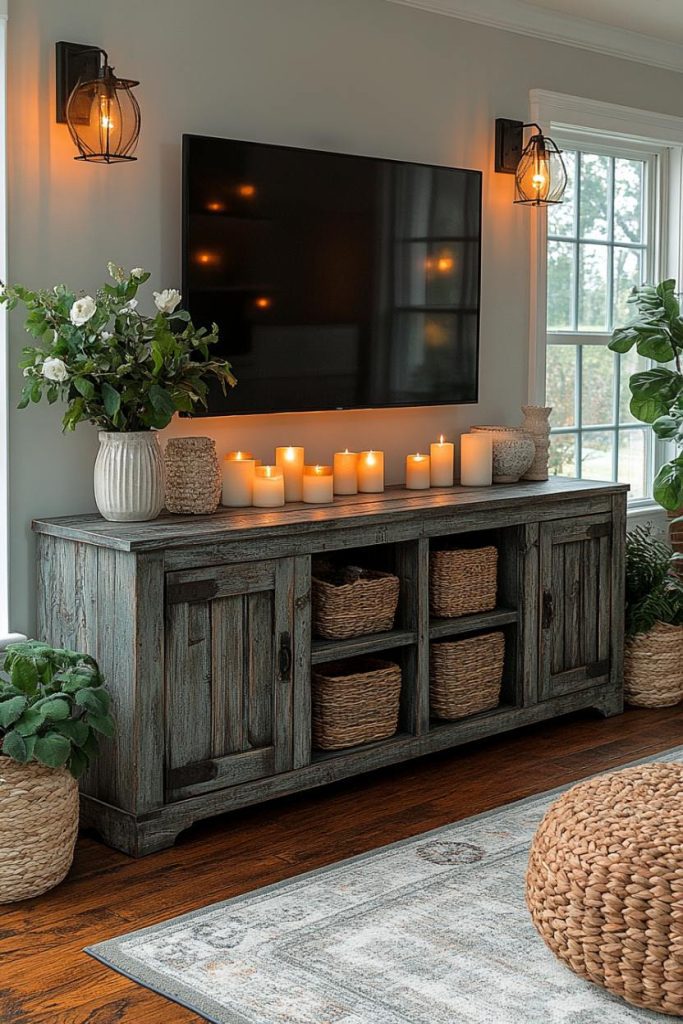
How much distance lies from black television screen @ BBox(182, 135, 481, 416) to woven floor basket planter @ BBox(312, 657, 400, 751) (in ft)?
2.81

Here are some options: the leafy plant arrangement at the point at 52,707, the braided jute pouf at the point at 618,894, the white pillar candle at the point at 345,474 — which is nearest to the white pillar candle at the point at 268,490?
the white pillar candle at the point at 345,474

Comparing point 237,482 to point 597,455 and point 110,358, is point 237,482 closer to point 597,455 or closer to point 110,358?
point 110,358

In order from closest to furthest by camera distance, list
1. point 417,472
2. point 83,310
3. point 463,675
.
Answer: point 83,310 < point 463,675 < point 417,472

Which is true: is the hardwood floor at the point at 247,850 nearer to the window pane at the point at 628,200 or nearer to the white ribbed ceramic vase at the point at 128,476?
the white ribbed ceramic vase at the point at 128,476

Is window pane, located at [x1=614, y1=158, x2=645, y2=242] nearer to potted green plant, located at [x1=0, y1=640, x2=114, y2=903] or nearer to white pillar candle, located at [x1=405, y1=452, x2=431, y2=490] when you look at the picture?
white pillar candle, located at [x1=405, y1=452, x2=431, y2=490]

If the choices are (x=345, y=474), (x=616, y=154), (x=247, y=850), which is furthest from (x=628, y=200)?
(x=247, y=850)

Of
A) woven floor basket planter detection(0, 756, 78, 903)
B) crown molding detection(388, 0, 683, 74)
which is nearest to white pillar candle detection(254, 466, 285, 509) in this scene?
woven floor basket planter detection(0, 756, 78, 903)

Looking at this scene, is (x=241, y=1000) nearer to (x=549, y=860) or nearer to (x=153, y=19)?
(x=549, y=860)

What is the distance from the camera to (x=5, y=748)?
2.79 meters

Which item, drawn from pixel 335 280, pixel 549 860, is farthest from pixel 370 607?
pixel 549 860

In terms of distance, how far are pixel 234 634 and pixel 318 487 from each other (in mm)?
654

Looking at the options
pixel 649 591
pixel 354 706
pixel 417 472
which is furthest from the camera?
pixel 649 591

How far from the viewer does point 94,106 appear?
3.24 metres

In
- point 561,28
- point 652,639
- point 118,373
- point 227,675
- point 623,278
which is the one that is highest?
point 561,28
